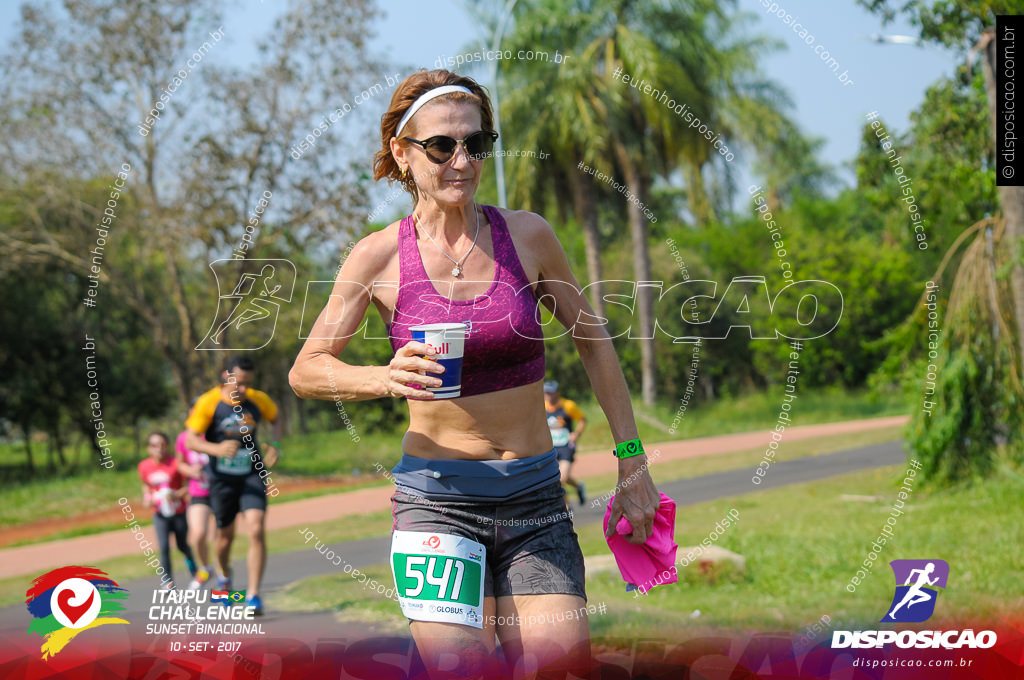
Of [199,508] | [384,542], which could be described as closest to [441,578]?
[199,508]

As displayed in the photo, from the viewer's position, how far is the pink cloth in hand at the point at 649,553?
3059 mm

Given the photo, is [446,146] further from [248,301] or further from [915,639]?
[248,301]

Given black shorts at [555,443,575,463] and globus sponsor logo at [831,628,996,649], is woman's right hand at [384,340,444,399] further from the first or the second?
black shorts at [555,443,575,463]

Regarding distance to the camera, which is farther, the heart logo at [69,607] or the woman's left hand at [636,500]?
the heart logo at [69,607]

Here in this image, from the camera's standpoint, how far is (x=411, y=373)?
246cm

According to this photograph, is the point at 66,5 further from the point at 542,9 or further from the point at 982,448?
the point at 982,448

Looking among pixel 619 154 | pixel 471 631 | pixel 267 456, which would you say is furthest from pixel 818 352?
pixel 471 631

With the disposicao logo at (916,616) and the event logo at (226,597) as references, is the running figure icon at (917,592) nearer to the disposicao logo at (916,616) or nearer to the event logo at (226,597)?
the disposicao logo at (916,616)

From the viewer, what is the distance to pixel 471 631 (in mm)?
2662

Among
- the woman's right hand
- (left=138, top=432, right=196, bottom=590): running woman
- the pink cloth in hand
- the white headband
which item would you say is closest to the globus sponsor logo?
the pink cloth in hand

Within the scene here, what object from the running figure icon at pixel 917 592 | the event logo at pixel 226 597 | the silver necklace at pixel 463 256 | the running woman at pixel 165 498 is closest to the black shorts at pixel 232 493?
the event logo at pixel 226 597

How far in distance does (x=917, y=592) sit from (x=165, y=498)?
5492 millimetres

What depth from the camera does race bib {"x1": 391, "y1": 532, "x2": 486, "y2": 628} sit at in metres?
2.66

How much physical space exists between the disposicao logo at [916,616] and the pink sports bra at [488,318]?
2483 millimetres
